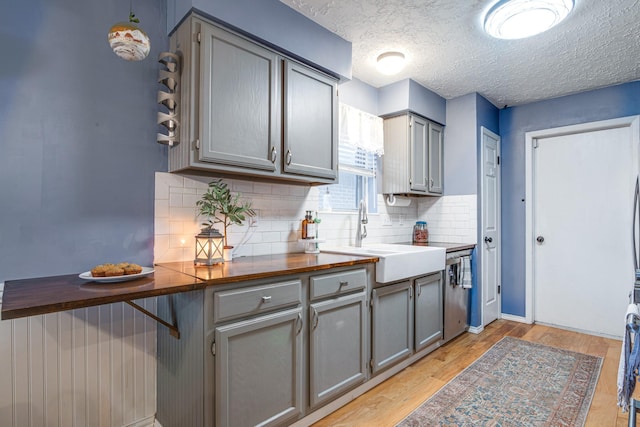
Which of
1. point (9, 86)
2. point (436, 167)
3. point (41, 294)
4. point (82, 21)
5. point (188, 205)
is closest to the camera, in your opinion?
point (41, 294)

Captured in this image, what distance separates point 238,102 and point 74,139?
816 mm

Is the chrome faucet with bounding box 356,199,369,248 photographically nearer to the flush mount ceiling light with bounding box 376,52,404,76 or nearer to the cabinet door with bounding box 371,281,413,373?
the cabinet door with bounding box 371,281,413,373

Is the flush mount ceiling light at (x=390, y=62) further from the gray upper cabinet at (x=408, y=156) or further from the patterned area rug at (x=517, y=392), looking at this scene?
the patterned area rug at (x=517, y=392)

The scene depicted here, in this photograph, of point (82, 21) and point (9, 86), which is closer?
point (9, 86)

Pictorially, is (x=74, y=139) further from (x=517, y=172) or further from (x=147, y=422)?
(x=517, y=172)

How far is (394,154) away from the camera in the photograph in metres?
3.33

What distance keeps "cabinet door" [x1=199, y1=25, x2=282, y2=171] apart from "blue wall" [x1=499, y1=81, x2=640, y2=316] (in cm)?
301

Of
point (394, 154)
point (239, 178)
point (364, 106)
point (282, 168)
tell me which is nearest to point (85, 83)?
point (239, 178)

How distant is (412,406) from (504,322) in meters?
2.24

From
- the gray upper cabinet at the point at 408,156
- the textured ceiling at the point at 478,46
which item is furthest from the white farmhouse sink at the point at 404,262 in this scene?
the textured ceiling at the point at 478,46

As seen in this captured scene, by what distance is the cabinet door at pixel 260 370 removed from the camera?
57.7 inches

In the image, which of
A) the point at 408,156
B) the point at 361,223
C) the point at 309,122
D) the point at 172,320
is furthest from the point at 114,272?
the point at 408,156

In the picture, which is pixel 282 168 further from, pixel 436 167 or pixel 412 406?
pixel 436 167

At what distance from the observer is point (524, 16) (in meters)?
2.04
